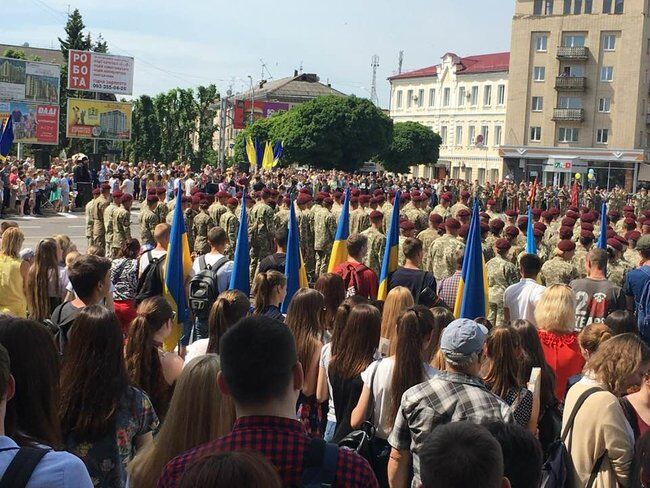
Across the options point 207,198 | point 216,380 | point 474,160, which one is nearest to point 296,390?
point 216,380

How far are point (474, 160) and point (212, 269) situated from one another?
7376 centimetres

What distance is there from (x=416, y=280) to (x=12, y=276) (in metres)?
3.98

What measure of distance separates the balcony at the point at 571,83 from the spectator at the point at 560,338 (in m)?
67.9

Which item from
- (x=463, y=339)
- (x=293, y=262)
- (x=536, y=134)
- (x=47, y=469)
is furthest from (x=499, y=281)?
(x=536, y=134)

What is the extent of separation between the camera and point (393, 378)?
4.94m

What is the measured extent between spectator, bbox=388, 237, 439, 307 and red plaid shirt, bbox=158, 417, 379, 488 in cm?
635

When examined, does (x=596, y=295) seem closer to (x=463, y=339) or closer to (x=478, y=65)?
(x=463, y=339)

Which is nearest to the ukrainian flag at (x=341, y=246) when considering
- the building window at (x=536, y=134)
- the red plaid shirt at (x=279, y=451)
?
the red plaid shirt at (x=279, y=451)

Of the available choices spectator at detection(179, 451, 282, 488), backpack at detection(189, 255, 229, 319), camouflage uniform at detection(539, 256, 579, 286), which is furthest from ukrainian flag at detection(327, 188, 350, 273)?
spectator at detection(179, 451, 282, 488)

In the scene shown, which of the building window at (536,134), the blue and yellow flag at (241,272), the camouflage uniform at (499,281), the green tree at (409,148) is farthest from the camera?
the green tree at (409,148)

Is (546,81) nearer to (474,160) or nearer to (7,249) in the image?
(474,160)

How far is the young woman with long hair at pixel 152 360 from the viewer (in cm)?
497

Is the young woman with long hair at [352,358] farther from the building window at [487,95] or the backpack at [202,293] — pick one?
the building window at [487,95]

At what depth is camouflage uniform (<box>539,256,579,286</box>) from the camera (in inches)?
407
